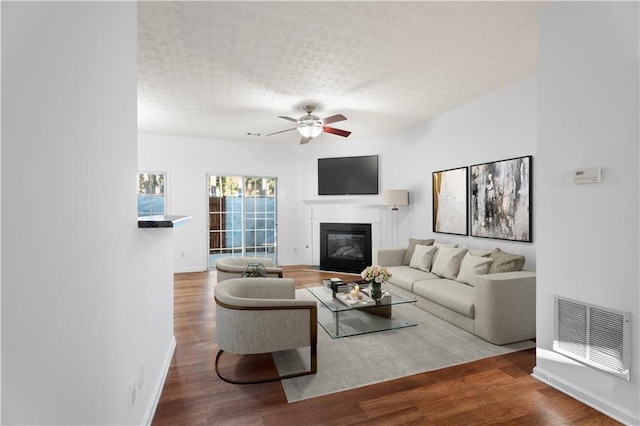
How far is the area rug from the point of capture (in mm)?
2357

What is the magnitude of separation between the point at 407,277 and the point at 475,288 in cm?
124

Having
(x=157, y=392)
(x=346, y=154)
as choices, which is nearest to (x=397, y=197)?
(x=346, y=154)

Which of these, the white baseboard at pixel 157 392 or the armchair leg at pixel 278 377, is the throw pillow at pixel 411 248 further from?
the white baseboard at pixel 157 392

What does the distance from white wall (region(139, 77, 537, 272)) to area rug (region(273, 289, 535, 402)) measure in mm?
1474

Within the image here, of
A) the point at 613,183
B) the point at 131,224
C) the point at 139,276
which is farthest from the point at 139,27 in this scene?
the point at 613,183

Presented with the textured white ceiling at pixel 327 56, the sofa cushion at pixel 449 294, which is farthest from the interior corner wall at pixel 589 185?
the sofa cushion at pixel 449 294

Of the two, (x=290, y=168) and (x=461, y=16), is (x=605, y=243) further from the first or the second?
(x=290, y=168)

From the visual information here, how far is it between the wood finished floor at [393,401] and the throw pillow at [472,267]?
3.44 feet

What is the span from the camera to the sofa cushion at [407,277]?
4156 millimetres

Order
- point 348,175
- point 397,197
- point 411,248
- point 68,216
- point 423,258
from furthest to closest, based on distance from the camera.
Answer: point 348,175 → point 397,197 → point 411,248 → point 423,258 → point 68,216

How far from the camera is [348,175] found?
659 centimetres

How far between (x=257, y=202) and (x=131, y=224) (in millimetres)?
5465

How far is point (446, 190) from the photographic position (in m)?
4.88

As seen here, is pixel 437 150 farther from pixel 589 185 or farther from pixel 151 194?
pixel 151 194
